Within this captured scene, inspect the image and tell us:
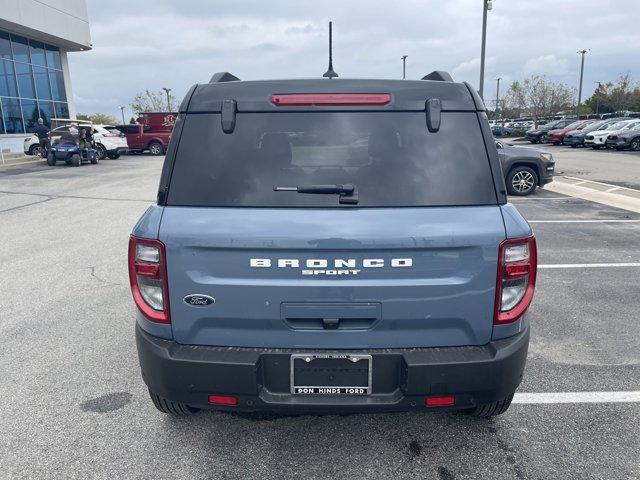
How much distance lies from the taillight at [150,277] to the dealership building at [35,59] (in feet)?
100

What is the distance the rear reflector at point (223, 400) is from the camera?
2424 millimetres

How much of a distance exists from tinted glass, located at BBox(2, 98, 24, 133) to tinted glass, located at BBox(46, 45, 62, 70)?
5.58m

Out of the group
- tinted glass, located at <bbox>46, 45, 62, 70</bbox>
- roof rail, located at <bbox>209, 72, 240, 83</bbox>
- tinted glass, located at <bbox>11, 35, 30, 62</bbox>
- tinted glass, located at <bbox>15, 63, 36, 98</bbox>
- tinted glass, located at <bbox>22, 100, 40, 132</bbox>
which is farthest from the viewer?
tinted glass, located at <bbox>46, 45, 62, 70</bbox>

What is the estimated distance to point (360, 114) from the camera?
8.23 ft

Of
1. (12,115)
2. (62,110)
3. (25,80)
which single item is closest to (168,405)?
(12,115)

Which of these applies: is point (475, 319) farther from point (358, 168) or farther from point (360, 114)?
point (360, 114)

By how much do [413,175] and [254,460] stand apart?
178 cm

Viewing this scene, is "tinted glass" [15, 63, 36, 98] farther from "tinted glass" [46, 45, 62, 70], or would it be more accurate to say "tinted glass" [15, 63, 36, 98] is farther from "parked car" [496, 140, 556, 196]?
"parked car" [496, 140, 556, 196]

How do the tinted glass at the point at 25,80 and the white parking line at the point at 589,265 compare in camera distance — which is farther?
the tinted glass at the point at 25,80

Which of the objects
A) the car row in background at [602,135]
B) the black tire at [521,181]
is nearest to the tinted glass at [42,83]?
the black tire at [521,181]

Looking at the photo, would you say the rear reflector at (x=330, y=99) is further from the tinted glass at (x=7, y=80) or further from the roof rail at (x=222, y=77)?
the tinted glass at (x=7, y=80)

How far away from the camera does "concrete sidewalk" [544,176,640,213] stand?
38.3 feet

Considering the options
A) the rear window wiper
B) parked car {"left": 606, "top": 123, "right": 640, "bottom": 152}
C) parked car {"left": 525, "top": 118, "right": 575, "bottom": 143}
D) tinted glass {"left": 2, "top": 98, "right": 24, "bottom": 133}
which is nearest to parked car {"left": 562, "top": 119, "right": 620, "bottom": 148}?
parked car {"left": 606, "top": 123, "right": 640, "bottom": 152}

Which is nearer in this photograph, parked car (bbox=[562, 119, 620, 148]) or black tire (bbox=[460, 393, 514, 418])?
black tire (bbox=[460, 393, 514, 418])
